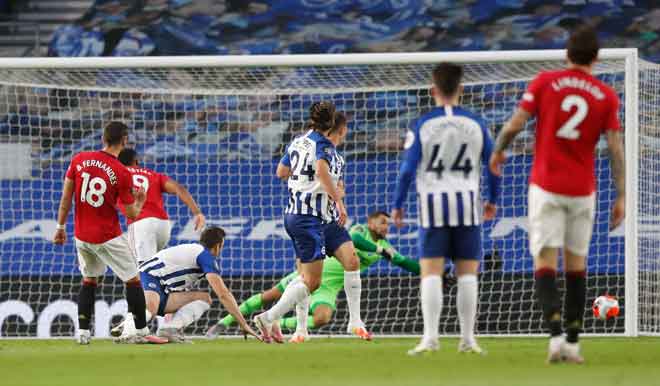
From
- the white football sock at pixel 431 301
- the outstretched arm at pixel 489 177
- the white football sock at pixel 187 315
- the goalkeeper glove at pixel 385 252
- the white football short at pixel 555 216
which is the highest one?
the outstretched arm at pixel 489 177

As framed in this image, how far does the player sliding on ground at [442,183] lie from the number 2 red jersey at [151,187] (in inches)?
181

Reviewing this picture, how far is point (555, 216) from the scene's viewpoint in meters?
6.33

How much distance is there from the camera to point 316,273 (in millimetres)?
9203

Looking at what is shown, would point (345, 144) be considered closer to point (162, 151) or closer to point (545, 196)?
point (162, 151)

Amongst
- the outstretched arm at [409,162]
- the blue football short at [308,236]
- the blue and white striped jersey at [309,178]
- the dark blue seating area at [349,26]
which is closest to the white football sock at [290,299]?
the blue football short at [308,236]

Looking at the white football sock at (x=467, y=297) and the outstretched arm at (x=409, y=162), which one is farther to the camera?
the white football sock at (x=467, y=297)

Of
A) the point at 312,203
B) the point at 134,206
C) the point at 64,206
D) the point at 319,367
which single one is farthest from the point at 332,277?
the point at 319,367

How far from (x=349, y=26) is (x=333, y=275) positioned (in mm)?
8043

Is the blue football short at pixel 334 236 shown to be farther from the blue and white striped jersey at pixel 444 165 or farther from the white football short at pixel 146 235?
the blue and white striped jersey at pixel 444 165

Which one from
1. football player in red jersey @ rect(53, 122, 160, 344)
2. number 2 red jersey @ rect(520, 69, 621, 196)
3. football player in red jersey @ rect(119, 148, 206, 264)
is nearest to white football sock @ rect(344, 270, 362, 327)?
football player in red jersey @ rect(53, 122, 160, 344)

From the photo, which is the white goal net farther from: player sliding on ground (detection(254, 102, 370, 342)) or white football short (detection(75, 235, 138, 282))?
white football short (detection(75, 235, 138, 282))

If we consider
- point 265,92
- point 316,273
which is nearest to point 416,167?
point 316,273

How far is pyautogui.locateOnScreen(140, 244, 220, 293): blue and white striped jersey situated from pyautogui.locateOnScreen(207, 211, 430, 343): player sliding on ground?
1.69 ft

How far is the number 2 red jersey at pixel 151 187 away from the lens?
10.9m
